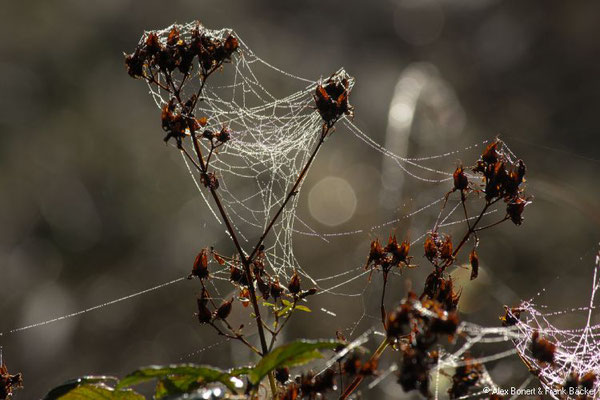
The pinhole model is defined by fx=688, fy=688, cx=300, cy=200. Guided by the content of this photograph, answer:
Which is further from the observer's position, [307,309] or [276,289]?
[276,289]

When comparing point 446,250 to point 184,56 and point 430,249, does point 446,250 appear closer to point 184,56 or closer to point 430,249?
point 430,249

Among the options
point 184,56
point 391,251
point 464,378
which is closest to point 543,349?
point 464,378

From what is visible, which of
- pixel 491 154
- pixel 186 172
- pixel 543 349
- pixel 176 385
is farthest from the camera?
pixel 186 172

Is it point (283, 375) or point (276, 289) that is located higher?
point (276, 289)

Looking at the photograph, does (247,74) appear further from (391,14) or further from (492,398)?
(492,398)

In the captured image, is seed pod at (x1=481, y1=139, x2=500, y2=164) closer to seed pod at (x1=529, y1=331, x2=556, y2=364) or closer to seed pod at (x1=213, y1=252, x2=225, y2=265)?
seed pod at (x1=529, y1=331, x2=556, y2=364)

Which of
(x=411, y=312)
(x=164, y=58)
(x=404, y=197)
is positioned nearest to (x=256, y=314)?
(x=411, y=312)

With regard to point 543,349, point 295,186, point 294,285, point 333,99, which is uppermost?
point 333,99
